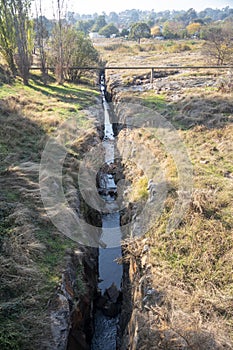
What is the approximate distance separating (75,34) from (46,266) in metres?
22.3

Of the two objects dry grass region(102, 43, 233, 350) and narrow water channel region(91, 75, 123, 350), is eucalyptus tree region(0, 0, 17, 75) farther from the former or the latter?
dry grass region(102, 43, 233, 350)

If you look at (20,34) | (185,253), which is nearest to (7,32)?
(20,34)

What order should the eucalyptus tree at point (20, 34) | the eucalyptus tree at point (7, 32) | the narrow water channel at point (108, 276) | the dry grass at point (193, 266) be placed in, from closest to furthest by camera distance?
the dry grass at point (193, 266) < the narrow water channel at point (108, 276) < the eucalyptus tree at point (20, 34) < the eucalyptus tree at point (7, 32)

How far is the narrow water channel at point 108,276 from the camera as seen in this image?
21.6ft

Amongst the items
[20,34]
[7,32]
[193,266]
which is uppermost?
[7,32]

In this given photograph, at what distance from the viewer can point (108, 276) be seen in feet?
26.5

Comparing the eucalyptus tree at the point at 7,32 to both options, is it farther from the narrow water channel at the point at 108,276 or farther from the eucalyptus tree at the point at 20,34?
the narrow water channel at the point at 108,276

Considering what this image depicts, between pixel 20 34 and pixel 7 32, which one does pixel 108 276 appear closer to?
pixel 20 34

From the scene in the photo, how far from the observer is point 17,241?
6.14 m

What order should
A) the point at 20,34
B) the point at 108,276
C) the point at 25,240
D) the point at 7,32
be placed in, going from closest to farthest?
the point at 25,240
the point at 108,276
the point at 20,34
the point at 7,32

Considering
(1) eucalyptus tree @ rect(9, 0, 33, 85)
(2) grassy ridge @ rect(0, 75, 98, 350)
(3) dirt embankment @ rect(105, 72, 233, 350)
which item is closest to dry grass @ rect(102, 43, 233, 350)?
(3) dirt embankment @ rect(105, 72, 233, 350)

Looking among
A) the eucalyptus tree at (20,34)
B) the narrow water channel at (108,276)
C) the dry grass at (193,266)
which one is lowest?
the narrow water channel at (108,276)

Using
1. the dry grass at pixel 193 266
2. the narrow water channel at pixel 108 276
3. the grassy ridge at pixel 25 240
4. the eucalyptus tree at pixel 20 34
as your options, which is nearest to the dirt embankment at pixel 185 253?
the dry grass at pixel 193 266

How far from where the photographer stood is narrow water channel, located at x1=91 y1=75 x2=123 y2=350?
6586 mm
